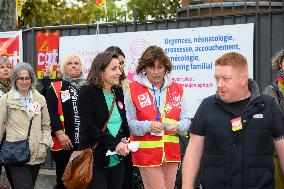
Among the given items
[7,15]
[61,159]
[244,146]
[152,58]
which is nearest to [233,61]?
[244,146]

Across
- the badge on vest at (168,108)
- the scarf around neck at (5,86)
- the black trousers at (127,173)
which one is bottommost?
the black trousers at (127,173)

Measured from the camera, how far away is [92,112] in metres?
5.43

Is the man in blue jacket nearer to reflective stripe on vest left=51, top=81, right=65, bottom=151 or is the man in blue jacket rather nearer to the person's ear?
the person's ear

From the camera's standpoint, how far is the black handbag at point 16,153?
668 cm

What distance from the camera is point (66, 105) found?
7.19m

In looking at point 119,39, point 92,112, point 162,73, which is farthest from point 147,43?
point 92,112

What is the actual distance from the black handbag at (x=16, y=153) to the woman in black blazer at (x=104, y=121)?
1.39 metres

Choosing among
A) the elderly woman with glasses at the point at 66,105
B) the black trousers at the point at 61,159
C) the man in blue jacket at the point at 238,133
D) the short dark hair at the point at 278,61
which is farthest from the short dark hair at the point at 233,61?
the black trousers at the point at 61,159

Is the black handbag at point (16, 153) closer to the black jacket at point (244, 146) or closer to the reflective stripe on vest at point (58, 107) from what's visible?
the reflective stripe on vest at point (58, 107)

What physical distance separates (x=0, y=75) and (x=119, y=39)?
215 cm

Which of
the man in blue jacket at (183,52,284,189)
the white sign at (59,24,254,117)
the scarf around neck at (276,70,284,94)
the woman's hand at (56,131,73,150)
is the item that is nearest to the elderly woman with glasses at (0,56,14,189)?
the woman's hand at (56,131,73,150)

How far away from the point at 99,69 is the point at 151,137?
0.85 metres

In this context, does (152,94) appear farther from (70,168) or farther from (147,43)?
(147,43)

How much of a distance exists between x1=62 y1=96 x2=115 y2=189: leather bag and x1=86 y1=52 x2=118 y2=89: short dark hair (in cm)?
61
